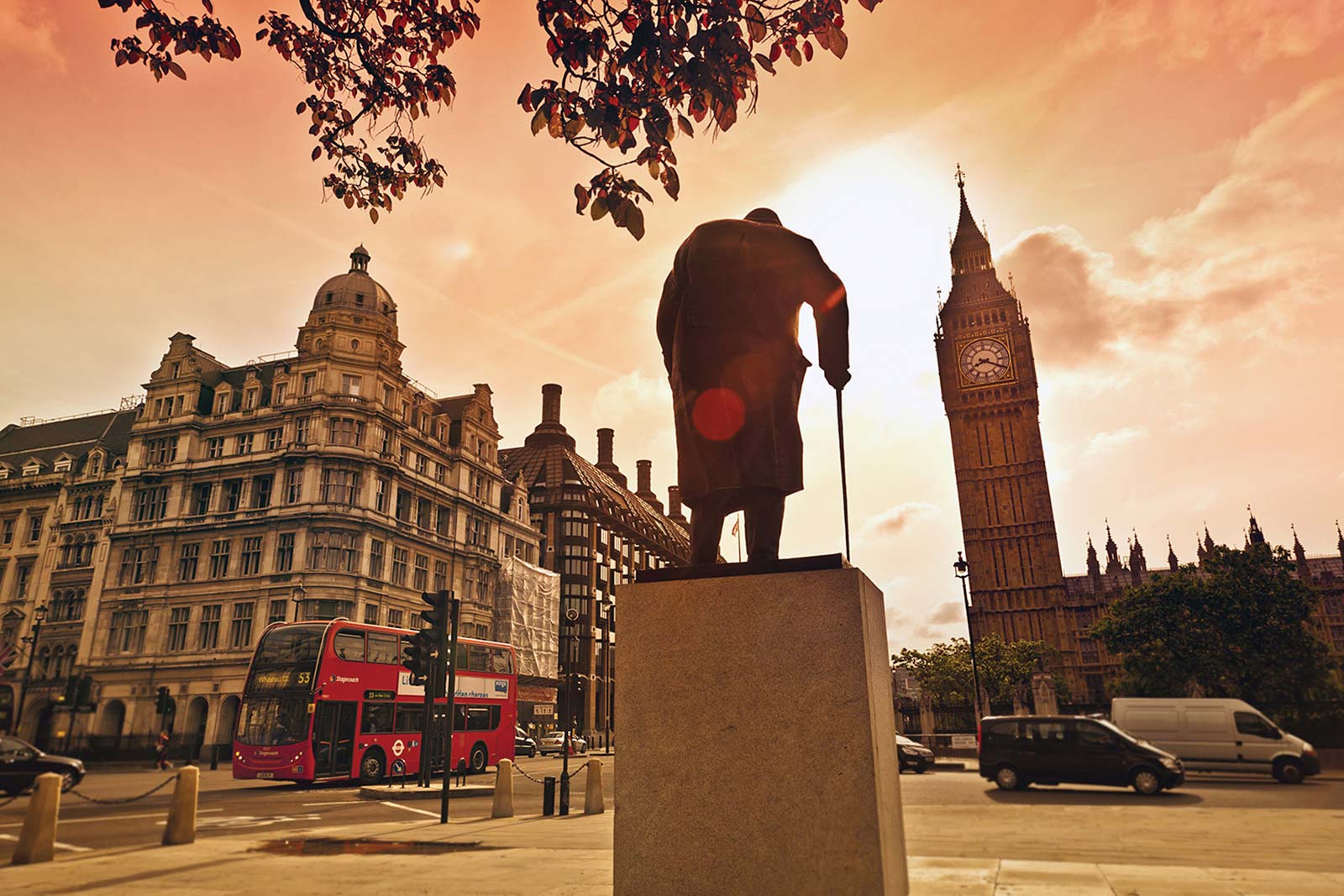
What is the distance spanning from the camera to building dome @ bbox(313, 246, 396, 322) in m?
43.3

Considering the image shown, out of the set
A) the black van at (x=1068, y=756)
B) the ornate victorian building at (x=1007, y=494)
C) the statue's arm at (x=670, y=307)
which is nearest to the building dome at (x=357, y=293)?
the black van at (x=1068, y=756)

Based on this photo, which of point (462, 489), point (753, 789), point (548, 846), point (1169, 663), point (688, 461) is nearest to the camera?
point (753, 789)

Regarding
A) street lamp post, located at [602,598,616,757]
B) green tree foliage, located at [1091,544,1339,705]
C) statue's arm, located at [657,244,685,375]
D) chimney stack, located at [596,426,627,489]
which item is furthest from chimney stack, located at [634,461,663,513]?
statue's arm, located at [657,244,685,375]

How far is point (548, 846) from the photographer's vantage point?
28.9 ft

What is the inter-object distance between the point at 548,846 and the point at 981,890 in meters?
5.32

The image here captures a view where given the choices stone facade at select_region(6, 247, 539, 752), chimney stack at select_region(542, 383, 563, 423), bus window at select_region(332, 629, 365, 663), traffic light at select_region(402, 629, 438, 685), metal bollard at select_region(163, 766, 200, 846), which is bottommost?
metal bollard at select_region(163, 766, 200, 846)

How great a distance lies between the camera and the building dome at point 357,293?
1706 inches

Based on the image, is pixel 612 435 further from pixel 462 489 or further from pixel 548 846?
pixel 548 846

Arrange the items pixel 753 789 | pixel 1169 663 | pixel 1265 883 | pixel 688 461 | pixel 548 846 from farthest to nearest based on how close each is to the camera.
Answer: pixel 1169 663
pixel 548 846
pixel 1265 883
pixel 688 461
pixel 753 789

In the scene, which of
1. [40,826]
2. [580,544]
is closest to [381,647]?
[40,826]

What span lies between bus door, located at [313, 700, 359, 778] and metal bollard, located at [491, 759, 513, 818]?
901cm

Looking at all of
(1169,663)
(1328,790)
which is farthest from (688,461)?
(1169,663)

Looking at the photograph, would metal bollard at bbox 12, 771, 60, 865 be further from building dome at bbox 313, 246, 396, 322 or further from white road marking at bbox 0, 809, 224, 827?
building dome at bbox 313, 246, 396, 322

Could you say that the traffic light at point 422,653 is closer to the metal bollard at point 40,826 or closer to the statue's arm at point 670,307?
the metal bollard at point 40,826
